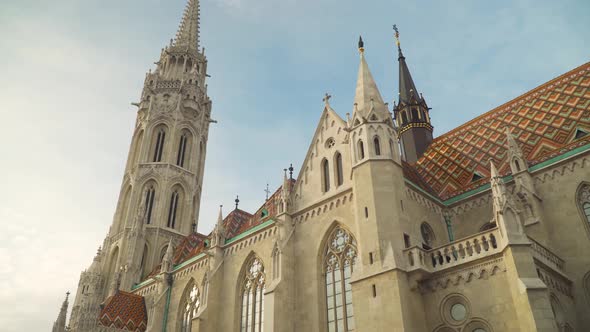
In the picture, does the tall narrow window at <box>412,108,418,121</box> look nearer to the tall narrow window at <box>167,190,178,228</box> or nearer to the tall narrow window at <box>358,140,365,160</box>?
the tall narrow window at <box>358,140,365,160</box>

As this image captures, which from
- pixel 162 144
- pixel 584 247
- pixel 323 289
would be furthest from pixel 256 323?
pixel 162 144

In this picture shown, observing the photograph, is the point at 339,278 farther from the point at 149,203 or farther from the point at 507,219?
the point at 149,203

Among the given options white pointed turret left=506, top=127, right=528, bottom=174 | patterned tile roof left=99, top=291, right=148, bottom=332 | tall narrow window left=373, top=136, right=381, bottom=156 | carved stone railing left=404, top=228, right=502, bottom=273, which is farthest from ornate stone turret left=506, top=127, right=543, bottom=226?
patterned tile roof left=99, top=291, right=148, bottom=332

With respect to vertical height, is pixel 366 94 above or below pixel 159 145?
below

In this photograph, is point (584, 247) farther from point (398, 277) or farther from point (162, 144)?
point (162, 144)

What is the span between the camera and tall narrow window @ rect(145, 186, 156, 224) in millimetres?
41094

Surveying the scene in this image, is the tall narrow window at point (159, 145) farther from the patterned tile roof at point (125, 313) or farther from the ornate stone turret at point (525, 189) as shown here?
the ornate stone turret at point (525, 189)

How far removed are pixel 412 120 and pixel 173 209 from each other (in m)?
22.3

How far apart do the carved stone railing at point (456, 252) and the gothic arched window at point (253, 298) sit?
30.8ft

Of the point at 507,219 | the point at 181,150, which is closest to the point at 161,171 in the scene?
the point at 181,150

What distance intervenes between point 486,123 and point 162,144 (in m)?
29.4

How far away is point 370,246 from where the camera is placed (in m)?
18.2

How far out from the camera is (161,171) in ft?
140

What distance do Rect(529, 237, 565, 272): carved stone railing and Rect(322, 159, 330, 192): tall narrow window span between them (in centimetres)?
978
